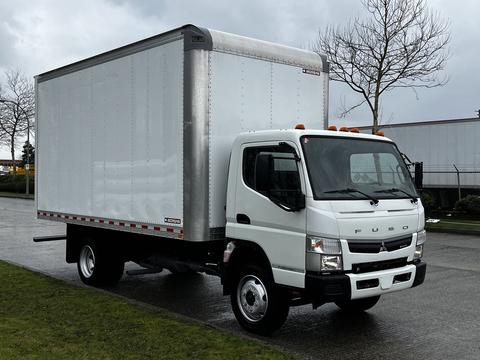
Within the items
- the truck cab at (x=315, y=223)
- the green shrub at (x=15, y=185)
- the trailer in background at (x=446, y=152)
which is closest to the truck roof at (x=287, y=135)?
the truck cab at (x=315, y=223)

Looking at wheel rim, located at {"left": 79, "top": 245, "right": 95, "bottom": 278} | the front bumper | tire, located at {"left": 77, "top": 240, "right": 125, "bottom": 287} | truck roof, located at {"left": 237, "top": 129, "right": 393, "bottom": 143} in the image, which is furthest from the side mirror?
wheel rim, located at {"left": 79, "top": 245, "right": 95, "bottom": 278}

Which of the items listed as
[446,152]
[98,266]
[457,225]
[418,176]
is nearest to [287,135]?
[418,176]

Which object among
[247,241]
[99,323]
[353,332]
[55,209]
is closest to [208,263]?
[247,241]

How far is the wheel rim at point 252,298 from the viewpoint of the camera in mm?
6398

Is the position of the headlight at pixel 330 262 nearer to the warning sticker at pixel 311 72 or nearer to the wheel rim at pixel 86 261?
the warning sticker at pixel 311 72

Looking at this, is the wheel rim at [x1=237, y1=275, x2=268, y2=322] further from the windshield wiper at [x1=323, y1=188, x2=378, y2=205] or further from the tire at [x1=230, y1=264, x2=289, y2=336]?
the windshield wiper at [x1=323, y1=188, x2=378, y2=205]

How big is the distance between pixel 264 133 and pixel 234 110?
2.48 ft

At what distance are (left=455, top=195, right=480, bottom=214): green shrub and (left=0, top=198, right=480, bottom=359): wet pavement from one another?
9847mm

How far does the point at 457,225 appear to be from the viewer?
1959 cm

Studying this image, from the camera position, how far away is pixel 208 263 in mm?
7410

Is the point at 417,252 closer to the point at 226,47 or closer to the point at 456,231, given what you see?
the point at 226,47

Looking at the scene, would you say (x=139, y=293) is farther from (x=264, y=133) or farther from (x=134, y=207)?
(x=264, y=133)

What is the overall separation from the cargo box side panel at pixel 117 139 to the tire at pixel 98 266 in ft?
2.13

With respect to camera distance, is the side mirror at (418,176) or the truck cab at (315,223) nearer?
the truck cab at (315,223)
